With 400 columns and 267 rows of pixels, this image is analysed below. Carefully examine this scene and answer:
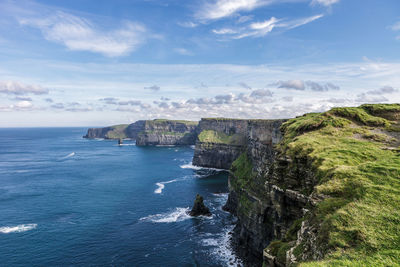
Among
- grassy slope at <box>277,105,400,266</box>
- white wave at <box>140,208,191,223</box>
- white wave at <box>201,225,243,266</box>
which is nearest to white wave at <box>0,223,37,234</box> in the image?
white wave at <box>140,208,191,223</box>

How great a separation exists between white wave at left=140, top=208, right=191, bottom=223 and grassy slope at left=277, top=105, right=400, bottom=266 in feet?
159

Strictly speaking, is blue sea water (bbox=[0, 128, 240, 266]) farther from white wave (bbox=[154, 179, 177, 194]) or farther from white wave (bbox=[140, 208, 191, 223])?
white wave (bbox=[154, 179, 177, 194])

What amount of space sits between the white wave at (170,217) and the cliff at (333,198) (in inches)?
717

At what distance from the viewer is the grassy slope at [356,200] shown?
12009mm

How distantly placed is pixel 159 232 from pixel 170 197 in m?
27.4

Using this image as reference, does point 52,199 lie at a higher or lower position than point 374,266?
lower

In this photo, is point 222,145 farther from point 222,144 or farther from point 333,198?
point 333,198

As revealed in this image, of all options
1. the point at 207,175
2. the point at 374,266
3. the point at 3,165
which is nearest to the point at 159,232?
the point at 374,266

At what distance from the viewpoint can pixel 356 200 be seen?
51.2ft

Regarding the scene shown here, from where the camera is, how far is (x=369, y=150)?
26.1 m

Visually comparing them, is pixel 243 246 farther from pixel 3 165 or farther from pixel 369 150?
pixel 3 165

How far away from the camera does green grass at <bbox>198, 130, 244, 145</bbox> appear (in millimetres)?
156850

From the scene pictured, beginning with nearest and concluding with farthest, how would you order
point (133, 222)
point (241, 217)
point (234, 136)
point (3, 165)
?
point (241, 217)
point (133, 222)
point (3, 165)
point (234, 136)

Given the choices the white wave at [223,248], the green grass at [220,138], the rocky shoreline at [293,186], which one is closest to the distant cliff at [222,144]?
the green grass at [220,138]
